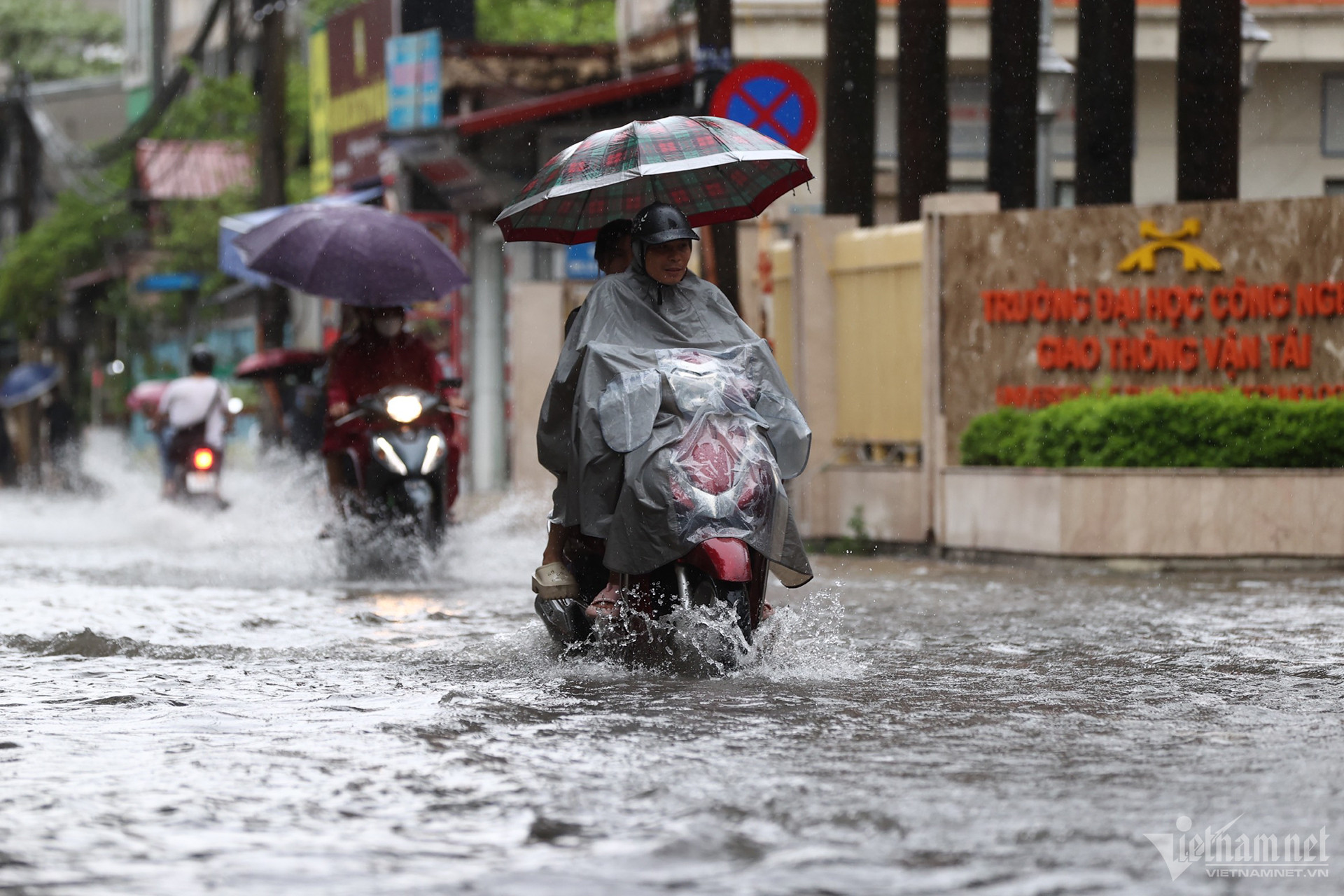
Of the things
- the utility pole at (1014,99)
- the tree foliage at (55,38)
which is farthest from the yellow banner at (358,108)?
the tree foliage at (55,38)

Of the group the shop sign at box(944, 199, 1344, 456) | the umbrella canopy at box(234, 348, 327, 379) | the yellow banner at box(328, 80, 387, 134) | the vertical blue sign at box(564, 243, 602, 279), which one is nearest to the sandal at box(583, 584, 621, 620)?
the umbrella canopy at box(234, 348, 327, 379)

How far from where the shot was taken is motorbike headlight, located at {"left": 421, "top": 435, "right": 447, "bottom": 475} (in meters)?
12.1

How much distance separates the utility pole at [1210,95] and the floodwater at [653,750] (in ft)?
16.2

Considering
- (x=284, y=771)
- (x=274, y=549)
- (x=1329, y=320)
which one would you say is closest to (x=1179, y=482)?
(x=1329, y=320)

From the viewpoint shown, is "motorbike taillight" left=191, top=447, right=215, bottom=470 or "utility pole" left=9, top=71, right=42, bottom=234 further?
"utility pole" left=9, top=71, right=42, bottom=234

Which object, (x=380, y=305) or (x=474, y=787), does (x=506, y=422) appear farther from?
(x=474, y=787)

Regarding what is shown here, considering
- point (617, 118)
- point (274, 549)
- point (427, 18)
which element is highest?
point (427, 18)

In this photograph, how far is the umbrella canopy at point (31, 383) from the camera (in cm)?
2897

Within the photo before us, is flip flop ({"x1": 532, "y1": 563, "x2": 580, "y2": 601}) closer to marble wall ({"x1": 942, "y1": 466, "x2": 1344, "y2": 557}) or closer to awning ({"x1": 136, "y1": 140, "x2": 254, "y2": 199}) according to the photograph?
marble wall ({"x1": 942, "y1": 466, "x2": 1344, "y2": 557})

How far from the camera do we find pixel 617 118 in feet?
78.7

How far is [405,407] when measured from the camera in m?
12.1

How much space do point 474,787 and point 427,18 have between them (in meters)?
24.5

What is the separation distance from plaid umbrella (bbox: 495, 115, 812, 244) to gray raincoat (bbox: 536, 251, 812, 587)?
448 mm

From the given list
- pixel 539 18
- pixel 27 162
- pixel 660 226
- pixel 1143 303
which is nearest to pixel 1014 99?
pixel 1143 303
